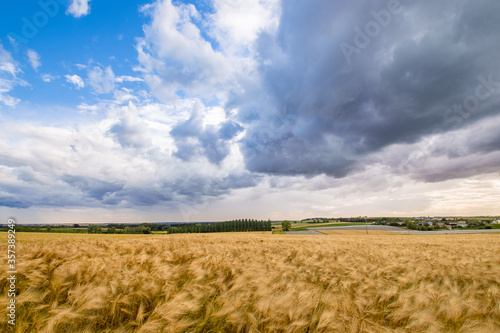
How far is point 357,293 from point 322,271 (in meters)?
1.94

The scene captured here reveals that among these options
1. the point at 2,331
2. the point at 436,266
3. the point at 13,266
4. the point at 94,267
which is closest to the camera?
the point at 2,331

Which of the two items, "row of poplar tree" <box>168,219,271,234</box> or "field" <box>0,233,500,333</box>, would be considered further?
"row of poplar tree" <box>168,219,271,234</box>

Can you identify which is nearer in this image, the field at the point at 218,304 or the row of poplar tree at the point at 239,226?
the field at the point at 218,304

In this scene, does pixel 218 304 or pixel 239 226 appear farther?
pixel 239 226

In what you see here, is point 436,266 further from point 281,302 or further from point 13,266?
point 13,266

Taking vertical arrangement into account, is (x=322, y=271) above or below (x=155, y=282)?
below

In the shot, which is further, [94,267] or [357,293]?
[94,267]

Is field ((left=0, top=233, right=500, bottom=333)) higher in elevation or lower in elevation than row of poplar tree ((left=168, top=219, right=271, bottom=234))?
higher

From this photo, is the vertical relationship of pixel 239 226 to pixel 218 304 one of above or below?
below

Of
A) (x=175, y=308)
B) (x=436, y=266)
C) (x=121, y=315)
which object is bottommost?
(x=436, y=266)

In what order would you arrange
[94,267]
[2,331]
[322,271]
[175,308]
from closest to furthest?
1. [2,331]
2. [175,308]
3. [94,267]
4. [322,271]

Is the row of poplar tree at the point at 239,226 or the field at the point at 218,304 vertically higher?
the field at the point at 218,304

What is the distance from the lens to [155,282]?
369cm

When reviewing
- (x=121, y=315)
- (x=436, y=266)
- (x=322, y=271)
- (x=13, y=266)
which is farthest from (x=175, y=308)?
(x=436, y=266)
